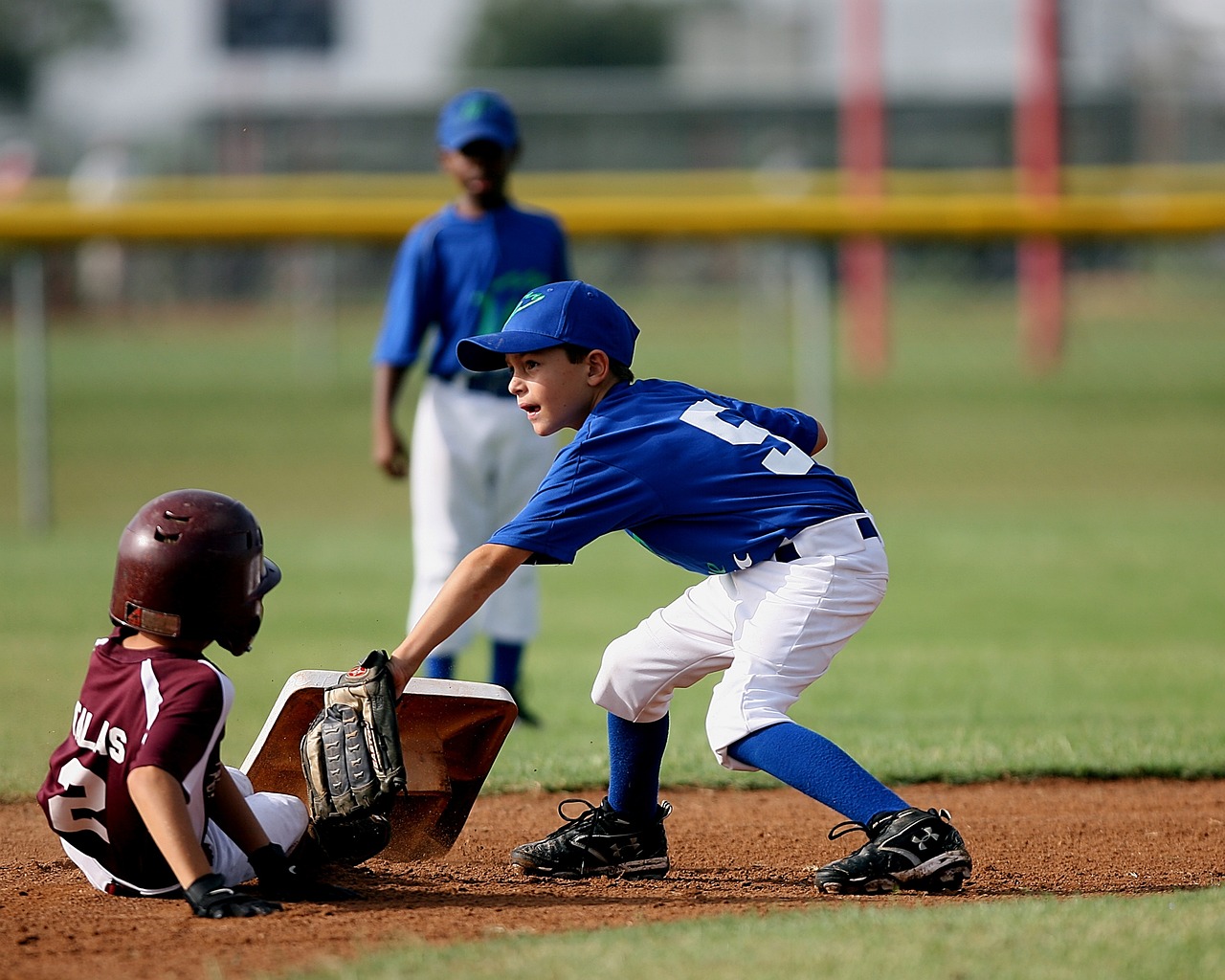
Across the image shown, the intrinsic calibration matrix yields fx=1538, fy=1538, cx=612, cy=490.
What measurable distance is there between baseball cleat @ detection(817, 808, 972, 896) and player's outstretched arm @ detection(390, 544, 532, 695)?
99cm

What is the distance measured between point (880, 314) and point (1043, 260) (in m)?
2.24

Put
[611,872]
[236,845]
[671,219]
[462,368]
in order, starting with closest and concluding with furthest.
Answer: [236,845]
[611,872]
[462,368]
[671,219]

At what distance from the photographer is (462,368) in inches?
223

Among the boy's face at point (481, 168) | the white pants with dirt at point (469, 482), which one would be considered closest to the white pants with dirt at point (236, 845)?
the white pants with dirt at point (469, 482)

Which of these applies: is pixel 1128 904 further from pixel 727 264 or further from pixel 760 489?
pixel 727 264

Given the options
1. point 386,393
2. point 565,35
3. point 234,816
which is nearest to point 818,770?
point 234,816

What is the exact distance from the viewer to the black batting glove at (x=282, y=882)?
3400mm

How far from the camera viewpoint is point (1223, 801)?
4.70 m

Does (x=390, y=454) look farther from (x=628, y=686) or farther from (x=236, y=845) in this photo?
(x=236, y=845)

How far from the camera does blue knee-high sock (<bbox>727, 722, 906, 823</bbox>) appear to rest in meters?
3.40

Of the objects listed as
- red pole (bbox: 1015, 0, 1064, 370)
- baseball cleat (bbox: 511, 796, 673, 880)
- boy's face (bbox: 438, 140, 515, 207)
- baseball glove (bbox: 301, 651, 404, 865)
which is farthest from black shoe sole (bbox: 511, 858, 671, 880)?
red pole (bbox: 1015, 0, 1064, 370)

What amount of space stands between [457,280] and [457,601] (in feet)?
8.79

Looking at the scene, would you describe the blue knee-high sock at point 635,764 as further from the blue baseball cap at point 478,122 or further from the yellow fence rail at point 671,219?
the yellow fence rail at point 671,219

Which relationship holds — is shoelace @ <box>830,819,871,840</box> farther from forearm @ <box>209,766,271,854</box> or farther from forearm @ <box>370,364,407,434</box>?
forearm @ <box>370,364,407,434</box>
